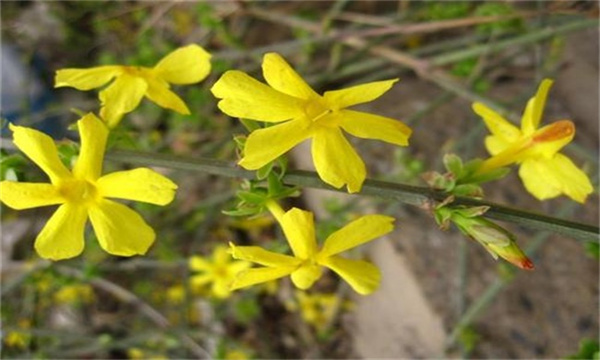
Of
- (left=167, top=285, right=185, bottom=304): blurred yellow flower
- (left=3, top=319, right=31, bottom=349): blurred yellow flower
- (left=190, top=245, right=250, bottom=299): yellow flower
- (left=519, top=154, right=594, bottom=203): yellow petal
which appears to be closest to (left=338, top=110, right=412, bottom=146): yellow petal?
(left=519, top=154, right=594, bottom=203): yellow petal

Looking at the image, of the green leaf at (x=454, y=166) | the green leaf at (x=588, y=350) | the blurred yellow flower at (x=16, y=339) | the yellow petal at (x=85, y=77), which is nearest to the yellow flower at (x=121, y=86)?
the yellow petal at (x=85, y=77)

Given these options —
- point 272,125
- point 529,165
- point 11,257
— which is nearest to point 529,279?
point 529,165

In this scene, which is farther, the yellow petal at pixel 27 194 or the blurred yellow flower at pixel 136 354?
the blurred yellow flower at pixel 136 354

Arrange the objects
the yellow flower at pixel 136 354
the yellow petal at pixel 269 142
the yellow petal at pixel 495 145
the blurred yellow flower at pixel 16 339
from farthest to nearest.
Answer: the yellow flower at pixel 136 354 → the blurred yellow flower at pixel 16 339 → the yellow petal at pixel 495 145 → the yellow petal at pixel 269 142

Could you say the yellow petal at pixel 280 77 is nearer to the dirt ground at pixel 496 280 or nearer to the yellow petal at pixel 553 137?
the yellow petal at pixel 553 137

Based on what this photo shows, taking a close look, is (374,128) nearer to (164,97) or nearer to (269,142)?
(269,142)
